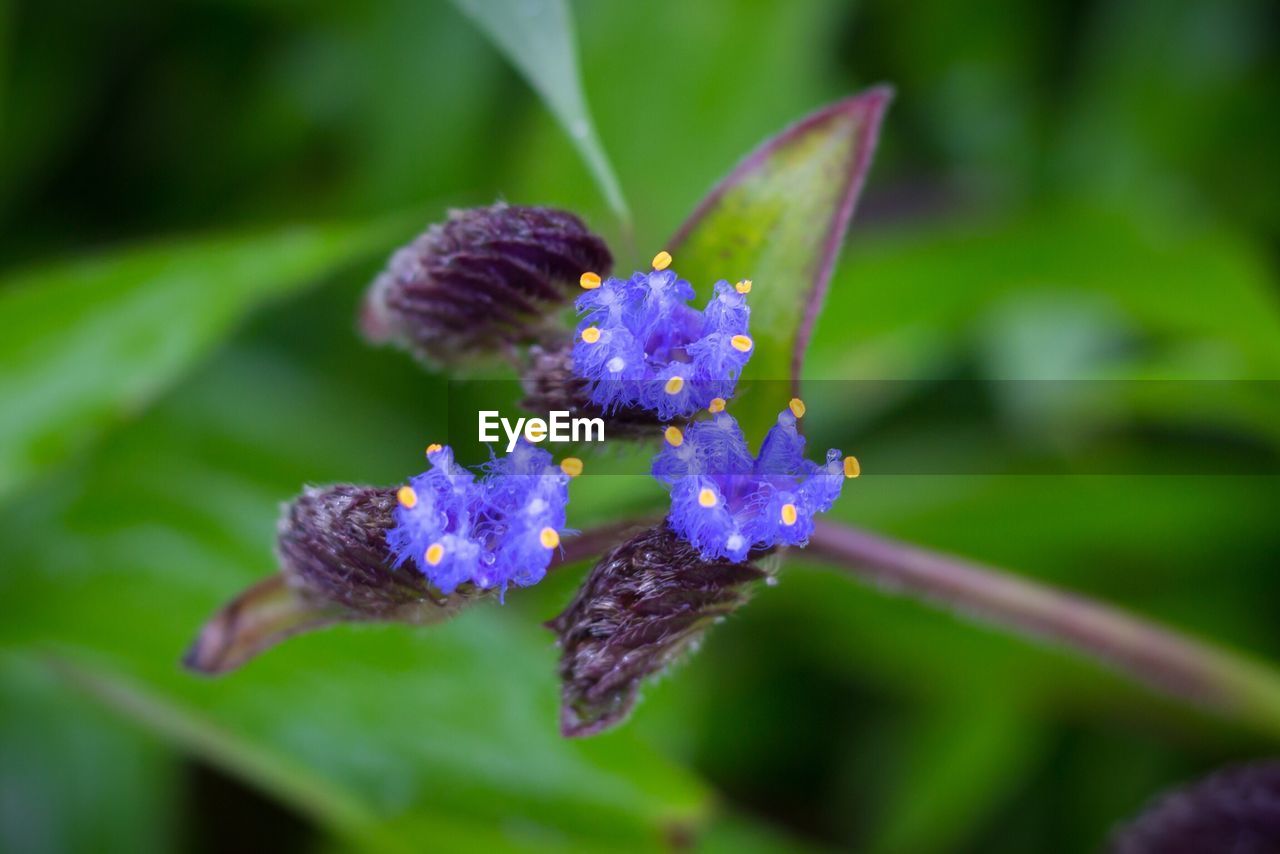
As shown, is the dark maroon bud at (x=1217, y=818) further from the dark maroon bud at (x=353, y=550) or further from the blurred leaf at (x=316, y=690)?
the dark maroon bud at (x=353, y=550)

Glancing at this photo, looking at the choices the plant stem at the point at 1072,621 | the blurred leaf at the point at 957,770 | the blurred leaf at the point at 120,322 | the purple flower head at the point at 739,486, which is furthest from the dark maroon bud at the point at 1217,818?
the blurred leaf at the point at 120,322

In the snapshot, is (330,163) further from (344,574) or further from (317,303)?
(344,574)

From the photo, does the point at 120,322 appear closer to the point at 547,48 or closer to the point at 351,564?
the point at 547,48

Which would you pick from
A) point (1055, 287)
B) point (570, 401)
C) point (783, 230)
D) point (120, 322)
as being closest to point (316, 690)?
point (120, 322)

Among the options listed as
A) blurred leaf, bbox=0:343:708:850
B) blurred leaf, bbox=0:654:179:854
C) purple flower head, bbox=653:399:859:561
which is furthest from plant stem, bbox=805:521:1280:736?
blurred leaf, bbox=0:654:179:854

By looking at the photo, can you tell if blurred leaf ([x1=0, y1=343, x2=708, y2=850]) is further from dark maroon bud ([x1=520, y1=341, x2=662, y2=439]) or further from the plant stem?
dark maroon bud ([x1=520, y1=341, x2=662, y2=439])

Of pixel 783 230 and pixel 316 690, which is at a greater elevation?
pixel 783 230
